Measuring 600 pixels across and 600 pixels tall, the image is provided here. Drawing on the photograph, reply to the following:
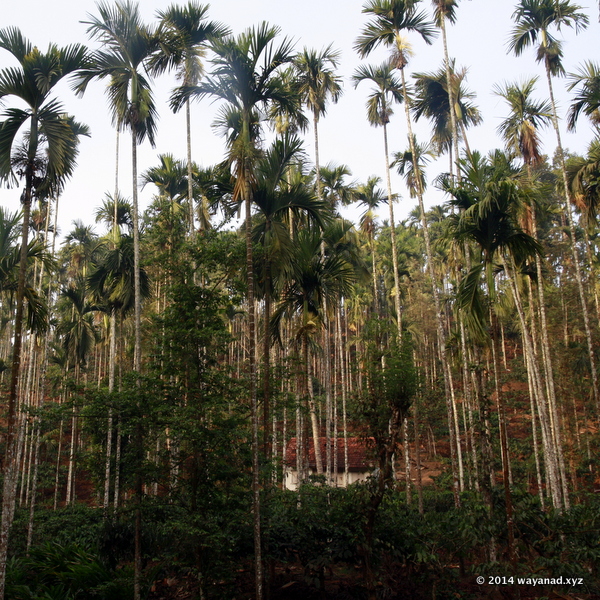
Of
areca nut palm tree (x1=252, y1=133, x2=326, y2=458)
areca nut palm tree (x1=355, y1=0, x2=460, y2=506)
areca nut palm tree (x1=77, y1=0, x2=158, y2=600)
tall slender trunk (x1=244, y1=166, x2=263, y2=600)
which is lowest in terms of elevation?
tall slender trunk (x1=244, y1=166, x2=263, y2=600)

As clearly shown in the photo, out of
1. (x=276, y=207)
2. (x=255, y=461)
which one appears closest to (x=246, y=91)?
(x=276, y=207)

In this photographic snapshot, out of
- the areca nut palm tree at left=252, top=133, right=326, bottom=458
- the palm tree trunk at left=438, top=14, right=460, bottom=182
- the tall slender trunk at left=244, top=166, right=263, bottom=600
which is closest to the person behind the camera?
the tall slender trunk at left=244, top=166, right=263, bottom=600

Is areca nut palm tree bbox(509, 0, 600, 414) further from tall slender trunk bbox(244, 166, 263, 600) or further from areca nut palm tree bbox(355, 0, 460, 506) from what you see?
tall slender trunk bbox(244, 166, 263, 600)

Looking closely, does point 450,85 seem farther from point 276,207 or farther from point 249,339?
point 249,339

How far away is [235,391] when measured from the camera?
34.1 feet

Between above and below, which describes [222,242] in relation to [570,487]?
above

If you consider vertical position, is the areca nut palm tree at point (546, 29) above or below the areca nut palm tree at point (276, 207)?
above

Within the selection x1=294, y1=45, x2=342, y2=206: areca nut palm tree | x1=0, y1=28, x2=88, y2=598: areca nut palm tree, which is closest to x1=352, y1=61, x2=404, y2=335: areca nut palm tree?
x1=294, y1=45, x2=342, y2=206: areca nut palm tree

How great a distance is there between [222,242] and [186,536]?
560 cm

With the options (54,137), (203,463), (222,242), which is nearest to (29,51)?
(54,137)

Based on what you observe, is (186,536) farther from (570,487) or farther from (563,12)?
(570,487)

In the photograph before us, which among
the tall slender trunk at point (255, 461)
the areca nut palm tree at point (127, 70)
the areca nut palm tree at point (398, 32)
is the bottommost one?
the tall slender trunk at point (255, 461)

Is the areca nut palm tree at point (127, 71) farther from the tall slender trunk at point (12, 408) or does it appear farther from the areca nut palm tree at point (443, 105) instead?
the areca nut palm tree at point (443, 105)

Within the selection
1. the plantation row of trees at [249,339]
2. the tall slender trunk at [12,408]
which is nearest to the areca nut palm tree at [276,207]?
the plantation row of trees at [249,339]
